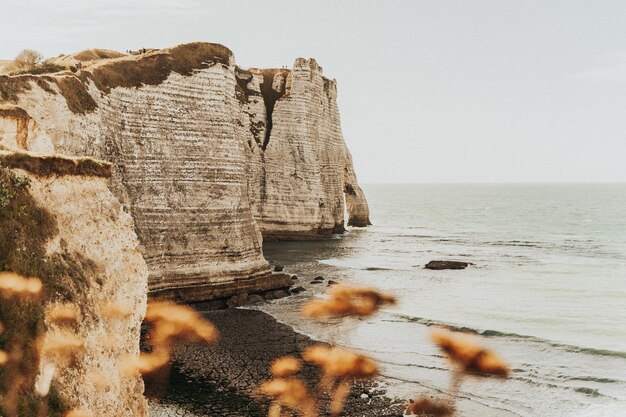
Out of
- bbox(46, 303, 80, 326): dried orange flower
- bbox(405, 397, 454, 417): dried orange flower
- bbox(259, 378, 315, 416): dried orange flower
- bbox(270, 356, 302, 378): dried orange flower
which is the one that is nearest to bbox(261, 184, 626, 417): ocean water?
bbox(405, 397, 454, 417): dried orange flower

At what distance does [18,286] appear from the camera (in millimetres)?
9125

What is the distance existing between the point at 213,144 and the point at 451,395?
57.4 feet

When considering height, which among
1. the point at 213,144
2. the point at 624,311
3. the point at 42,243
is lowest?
the point at 624,311

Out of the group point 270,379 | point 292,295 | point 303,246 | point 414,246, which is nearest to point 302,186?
point 303,246

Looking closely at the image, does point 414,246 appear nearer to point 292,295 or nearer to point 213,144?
point 292,295

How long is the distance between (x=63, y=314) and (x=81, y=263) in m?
1.29

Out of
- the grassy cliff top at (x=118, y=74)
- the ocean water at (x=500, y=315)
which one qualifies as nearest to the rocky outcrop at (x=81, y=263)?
the ocean water at (x=500, y=315)

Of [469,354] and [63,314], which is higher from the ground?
[63,314]

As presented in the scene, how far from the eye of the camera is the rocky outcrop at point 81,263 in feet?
30.8

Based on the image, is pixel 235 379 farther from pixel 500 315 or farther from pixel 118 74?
pixel 118 74

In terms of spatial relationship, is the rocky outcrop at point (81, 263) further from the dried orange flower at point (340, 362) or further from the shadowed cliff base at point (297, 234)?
the shadowed cliff base at point (297, 234)

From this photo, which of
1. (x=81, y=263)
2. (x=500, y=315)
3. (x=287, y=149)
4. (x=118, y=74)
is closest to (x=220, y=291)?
(x=118, y=74)

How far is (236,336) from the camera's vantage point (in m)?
22.5

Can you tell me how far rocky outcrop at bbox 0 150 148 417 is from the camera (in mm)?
9391
